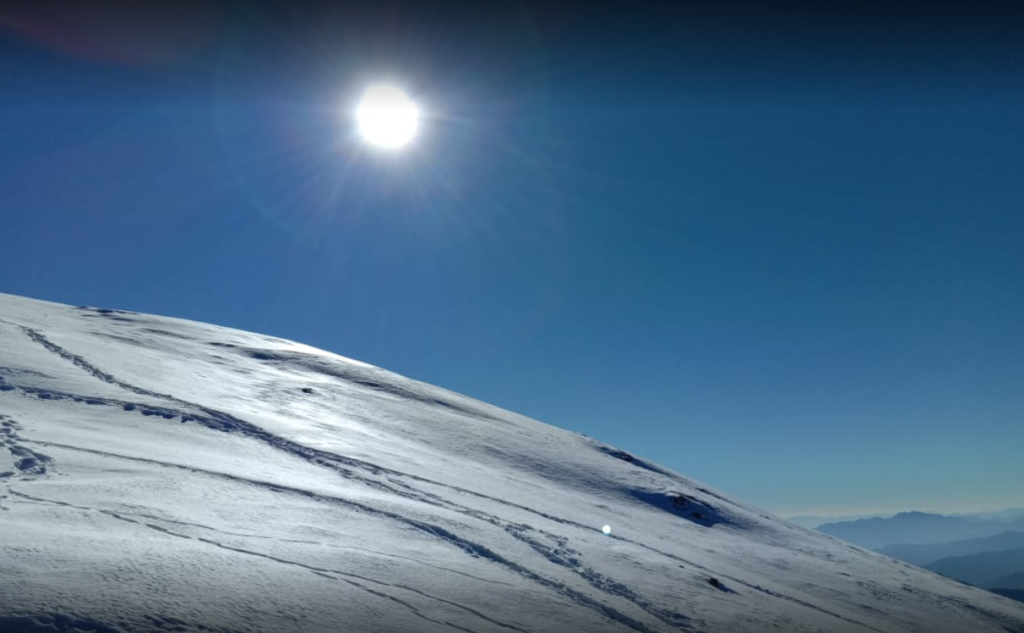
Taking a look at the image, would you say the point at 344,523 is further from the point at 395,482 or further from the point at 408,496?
the point at 395,482

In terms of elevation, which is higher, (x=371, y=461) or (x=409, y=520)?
(x=371, y=461)

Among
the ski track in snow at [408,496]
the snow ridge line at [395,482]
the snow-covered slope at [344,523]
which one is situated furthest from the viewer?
the snow ridge line at [395,482]

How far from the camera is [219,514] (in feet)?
34.3

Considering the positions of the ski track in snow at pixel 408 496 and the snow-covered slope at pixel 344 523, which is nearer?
the snow-covered slope at pixel 344 523

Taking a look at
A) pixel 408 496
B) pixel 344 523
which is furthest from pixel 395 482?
pixel 344 523

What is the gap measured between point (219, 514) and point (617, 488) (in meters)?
14.6

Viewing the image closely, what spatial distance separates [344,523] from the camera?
11.5 meters

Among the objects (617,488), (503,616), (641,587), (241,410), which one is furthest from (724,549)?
(241,410)

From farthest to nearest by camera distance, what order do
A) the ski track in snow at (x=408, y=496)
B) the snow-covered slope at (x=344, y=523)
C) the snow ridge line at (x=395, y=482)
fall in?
the snow ridge line at (x=395, y=482)
the ski track in snow at (x=408, y=496)
the snow-covered slope at (x=344, y=523)

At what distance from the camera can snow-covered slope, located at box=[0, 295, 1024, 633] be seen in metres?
7.73

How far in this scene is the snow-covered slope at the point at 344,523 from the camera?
25.3ft

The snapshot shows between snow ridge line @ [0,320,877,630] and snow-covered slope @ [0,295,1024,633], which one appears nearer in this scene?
snow-covered slope @ [0,295,1024,633]

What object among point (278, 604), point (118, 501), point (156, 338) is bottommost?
point (278, 604)

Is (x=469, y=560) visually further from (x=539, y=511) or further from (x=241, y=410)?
(x=241, y=410)
